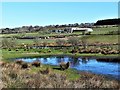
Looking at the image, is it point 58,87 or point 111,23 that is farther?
point 111,23

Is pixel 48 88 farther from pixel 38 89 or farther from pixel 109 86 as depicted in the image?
pixel 109 86

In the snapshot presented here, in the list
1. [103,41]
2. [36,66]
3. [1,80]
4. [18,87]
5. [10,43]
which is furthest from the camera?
[103,41]

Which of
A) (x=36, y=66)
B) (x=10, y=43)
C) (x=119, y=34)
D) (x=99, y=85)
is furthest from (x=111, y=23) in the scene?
(x=99, y=85)

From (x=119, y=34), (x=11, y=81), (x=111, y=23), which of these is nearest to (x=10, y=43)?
(x=119, y=34)

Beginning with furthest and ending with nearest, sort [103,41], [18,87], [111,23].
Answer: [111,23] → [103,41] → [18,87]

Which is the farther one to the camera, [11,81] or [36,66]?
[36,66]

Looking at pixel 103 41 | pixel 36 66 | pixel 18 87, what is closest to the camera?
pixel 18 87

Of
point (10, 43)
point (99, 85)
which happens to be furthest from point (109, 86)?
point (10, 43)

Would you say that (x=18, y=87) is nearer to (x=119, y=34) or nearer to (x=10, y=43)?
(x=10, y=43)

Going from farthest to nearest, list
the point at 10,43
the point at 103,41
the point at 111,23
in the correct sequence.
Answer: the point at 111,23, the point at 103,41, the point at 10,43

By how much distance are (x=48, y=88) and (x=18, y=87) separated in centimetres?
222

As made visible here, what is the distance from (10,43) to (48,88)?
85.7m

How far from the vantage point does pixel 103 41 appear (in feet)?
393

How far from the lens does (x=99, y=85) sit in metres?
29.8
